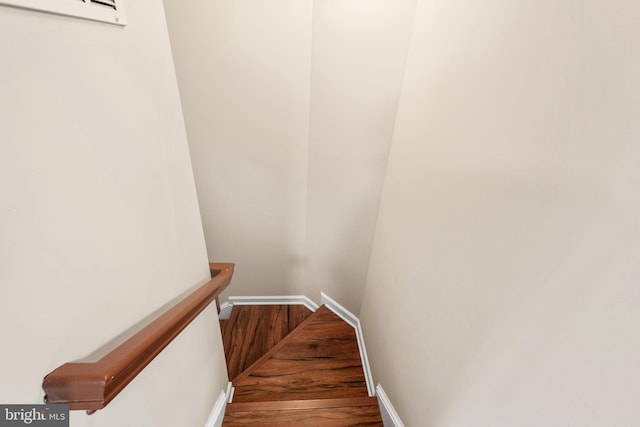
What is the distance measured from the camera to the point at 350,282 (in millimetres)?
2158

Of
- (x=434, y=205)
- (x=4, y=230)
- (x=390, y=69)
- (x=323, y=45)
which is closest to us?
(x=4, y=230)

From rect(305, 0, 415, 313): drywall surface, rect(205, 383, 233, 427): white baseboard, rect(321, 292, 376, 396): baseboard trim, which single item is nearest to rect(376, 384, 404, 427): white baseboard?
rect(321, 292, 376, 396): baseboard trim

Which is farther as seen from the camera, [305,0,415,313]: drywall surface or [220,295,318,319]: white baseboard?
[220,295,318,319]: white baseboard

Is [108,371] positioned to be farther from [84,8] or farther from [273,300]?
[273,300]

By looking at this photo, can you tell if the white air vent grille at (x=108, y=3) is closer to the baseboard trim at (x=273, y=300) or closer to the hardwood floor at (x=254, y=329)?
the hardwood floor at (x=254, y=329)

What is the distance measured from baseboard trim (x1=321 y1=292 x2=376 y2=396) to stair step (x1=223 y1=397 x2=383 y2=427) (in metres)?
0.18

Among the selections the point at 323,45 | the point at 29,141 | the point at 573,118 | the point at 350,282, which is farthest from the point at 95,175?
the point at 350,282

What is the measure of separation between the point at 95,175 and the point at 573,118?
3.05 ft

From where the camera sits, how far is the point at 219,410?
1.38 m

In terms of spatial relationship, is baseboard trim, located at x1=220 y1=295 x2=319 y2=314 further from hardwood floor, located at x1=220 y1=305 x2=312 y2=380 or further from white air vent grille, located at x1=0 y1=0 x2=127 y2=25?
white air vent grille, located at x1=0 y1=0 x2=127 y2=25

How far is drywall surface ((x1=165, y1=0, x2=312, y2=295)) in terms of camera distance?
1715 mm

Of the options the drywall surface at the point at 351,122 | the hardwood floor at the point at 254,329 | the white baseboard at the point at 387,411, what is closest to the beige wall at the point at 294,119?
the drywall surface at the point at 351,122

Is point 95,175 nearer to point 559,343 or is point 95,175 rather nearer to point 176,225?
point 176,225

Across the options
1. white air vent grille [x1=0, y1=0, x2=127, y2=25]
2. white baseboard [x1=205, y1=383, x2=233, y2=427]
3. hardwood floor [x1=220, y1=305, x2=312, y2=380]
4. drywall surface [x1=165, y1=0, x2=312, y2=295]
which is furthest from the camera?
hardwood floor [x1=220, y1=305, x2=312, y2=380]
